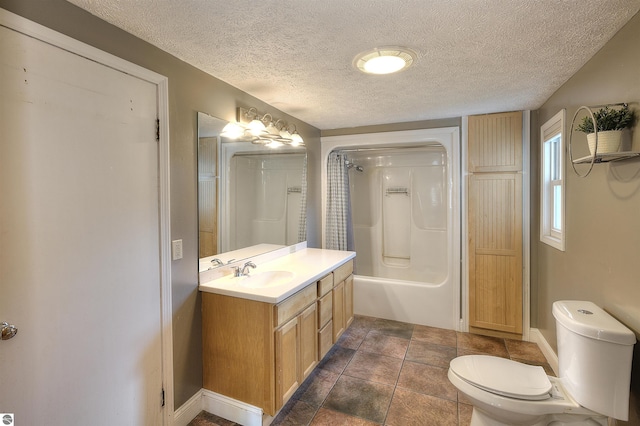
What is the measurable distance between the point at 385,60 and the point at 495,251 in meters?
2.19

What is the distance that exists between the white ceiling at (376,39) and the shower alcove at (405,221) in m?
1.09

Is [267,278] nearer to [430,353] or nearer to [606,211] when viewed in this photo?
[430,353]

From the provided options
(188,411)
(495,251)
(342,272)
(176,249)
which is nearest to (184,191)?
(176,249)

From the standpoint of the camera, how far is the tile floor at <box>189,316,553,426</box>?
1.91 metres

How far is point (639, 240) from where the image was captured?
1355 millimetres

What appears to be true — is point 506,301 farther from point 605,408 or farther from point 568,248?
point 605,408

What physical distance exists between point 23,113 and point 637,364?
2.83 meters

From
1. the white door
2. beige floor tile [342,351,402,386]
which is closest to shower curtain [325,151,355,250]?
beige floor tile [342,351,402,386]

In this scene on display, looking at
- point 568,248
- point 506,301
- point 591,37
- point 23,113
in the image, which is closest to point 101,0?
point 23,113

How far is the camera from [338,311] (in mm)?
2611

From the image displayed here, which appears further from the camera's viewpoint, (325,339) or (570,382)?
(325,339)

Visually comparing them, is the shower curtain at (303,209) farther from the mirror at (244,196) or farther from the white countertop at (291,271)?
the white countertop at (291,271)

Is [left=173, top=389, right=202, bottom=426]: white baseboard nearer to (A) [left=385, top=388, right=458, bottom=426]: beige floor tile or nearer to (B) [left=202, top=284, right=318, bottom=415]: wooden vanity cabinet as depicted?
(B) [left=202, top=284, right=318, bottom=415]: wooden vanity cabinet

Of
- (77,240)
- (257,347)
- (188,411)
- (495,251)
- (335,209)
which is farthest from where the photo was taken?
(335,209)
